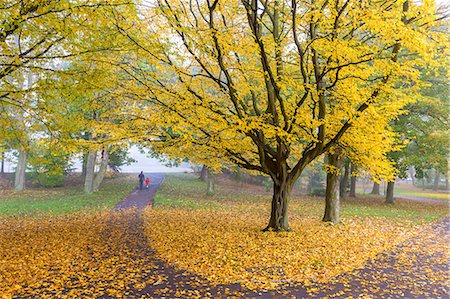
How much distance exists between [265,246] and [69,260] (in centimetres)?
427

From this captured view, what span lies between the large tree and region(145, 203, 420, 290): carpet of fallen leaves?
1.44 metres

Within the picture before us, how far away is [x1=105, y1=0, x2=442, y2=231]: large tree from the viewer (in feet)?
21.7

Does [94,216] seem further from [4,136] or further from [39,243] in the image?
[4,136]

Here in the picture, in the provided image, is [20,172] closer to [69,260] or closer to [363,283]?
[69,260]

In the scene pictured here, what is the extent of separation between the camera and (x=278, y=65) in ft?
29.4

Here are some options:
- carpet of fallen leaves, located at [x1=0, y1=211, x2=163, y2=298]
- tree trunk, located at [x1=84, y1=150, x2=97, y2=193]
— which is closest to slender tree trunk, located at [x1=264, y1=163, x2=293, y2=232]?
carpet of fallen leaves, located at [x1=0, y1=211, x2=163, y2=298]

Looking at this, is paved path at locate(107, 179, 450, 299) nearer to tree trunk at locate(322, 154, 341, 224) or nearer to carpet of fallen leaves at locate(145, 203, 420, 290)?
carpet of fallen leaves at locate(145, 203, 420, 290)

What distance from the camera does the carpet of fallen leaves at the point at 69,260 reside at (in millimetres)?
5176

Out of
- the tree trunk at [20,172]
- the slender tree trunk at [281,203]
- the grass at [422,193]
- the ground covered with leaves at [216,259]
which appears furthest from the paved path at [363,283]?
the grass at [422,193]

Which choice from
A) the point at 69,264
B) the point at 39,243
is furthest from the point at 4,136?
the point at 69,264

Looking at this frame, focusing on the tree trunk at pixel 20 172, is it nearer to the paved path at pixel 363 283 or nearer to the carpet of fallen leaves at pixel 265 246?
the carpet of fallen leaves at pixel 265 246

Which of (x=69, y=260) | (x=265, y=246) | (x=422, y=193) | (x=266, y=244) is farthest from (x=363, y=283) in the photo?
(x=422, y=193)

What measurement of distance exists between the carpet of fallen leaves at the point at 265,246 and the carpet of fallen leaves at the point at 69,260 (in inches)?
33.9

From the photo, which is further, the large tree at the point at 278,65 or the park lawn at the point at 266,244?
the large tree at the point at 278,65
